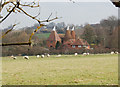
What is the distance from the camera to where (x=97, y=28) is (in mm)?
49500

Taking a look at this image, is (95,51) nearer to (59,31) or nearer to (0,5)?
(59,31)

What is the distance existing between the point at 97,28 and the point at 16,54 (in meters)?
21.8

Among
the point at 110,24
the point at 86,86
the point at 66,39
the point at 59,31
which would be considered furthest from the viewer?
the point at 59,31

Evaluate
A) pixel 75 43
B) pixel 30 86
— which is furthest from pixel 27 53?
pixel 30 86

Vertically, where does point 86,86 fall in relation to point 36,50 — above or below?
above

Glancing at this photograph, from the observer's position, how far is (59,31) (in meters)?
56.0

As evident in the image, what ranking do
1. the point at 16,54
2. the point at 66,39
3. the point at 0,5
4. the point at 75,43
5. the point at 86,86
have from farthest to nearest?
the point at 66,39, the point at 75,43, the point at 16,54, the point at 86,86, the point at 0,5

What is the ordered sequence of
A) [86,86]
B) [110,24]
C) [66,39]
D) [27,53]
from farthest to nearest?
Result: [66,39]
[110,24]
[27,53]
[86,86]

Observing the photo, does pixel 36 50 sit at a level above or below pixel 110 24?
below

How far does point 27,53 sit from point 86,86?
86.5ft

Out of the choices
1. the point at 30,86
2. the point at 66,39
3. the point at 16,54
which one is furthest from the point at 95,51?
the point at 30,86

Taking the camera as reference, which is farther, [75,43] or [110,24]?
[75,43]

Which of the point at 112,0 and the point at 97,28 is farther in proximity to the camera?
the point at 97,28

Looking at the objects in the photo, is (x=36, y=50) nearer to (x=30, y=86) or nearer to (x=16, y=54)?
Answer: (x=16, y=54)
